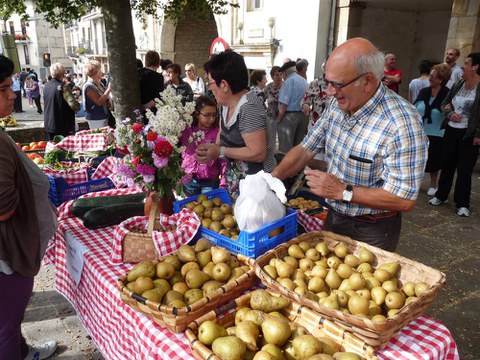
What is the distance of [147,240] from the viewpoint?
217cm

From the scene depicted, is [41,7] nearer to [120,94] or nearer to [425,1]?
[120,94]

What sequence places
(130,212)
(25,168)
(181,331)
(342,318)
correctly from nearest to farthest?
1. (342,318)
2. (181,331)
3. (25,168)
4. (130,212)

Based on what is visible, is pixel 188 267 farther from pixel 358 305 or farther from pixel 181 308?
pixel 358 305

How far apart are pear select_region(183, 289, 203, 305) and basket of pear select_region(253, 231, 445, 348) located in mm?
288

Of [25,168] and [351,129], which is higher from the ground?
→ [351,129]

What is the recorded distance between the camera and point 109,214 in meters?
2.69

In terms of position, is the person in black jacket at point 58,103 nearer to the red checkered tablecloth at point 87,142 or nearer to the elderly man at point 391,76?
the red checkered tablecloth at point 87,142

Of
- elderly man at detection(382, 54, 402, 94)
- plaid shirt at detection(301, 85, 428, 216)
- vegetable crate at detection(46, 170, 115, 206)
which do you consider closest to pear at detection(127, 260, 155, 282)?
plaid shirt at detection(301, 85, 428, 216)

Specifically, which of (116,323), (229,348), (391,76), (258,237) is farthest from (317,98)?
(229,348)

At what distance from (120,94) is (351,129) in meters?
3.89

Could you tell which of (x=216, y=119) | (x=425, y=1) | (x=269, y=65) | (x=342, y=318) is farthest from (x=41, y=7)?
(x=425, y=1)

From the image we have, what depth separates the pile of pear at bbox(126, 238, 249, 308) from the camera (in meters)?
1.70

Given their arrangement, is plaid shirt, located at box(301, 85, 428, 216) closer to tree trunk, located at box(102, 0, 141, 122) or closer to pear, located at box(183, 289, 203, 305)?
pear, located at box(183, 289, 203, 305)

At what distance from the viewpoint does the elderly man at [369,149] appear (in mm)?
1918
